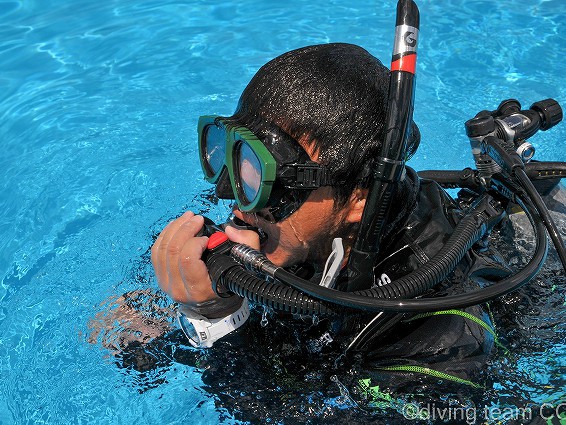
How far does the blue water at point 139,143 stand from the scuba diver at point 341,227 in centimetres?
34

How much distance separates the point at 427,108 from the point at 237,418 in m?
3.32

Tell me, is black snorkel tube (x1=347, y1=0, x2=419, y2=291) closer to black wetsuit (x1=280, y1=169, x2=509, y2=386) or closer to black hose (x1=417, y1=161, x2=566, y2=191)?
black wetsuit (x1=280, y1=169, x2=509, y2=386)

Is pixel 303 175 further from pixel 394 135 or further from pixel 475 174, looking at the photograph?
pixel 475 174

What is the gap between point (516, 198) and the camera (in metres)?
2.24

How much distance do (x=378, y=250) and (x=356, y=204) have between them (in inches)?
10.4

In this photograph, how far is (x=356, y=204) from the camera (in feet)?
7.01

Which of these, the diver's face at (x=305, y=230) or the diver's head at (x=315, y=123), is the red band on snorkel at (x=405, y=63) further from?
the diver's face at (x=305, y=230)

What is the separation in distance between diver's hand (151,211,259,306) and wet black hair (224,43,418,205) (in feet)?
1.27

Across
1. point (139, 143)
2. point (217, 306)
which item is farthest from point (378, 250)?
point (139, 143)

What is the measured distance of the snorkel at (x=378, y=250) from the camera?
1691 mm

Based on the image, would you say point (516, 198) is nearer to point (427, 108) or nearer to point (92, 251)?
point (92, 251)

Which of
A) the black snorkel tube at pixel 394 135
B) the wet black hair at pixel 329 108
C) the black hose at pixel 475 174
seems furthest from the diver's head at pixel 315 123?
the black hose at pixel 475 174

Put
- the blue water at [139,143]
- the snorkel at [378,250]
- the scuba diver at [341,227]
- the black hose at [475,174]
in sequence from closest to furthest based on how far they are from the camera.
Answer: the snorkel at [378,250], the scuba diver at [341,227], the black hose at [475,174], the blue water at [139,143]

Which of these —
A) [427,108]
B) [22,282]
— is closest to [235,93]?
[427,108]
